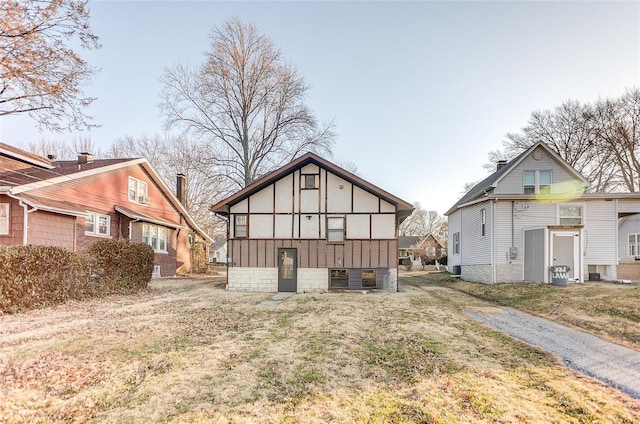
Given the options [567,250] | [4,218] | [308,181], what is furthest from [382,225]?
[4,218]

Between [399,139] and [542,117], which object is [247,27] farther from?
[542,117]

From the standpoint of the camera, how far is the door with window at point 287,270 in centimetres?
1608

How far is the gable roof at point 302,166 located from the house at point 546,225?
4.94 m

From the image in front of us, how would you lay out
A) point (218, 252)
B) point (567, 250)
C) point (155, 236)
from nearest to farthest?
point (567, 250) → point (155, 236) → point (218, 252)

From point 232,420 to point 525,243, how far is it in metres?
16.9

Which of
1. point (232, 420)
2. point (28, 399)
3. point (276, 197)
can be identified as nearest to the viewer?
point (232, 420)

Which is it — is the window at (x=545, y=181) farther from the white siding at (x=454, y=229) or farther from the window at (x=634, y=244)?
the window at (x=634, y=244)

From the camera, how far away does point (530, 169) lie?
18609 mm

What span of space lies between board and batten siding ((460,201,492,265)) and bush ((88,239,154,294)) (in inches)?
651

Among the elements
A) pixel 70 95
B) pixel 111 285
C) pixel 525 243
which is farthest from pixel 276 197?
pixel 525 243

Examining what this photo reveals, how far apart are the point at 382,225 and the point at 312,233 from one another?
3.39 m

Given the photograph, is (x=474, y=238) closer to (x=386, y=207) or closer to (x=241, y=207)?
(x=386, y=207)

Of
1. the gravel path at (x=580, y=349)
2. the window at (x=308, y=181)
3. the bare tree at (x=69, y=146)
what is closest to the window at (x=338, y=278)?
the window at (x=308, y=181)

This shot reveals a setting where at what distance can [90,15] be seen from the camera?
40.7 ft
